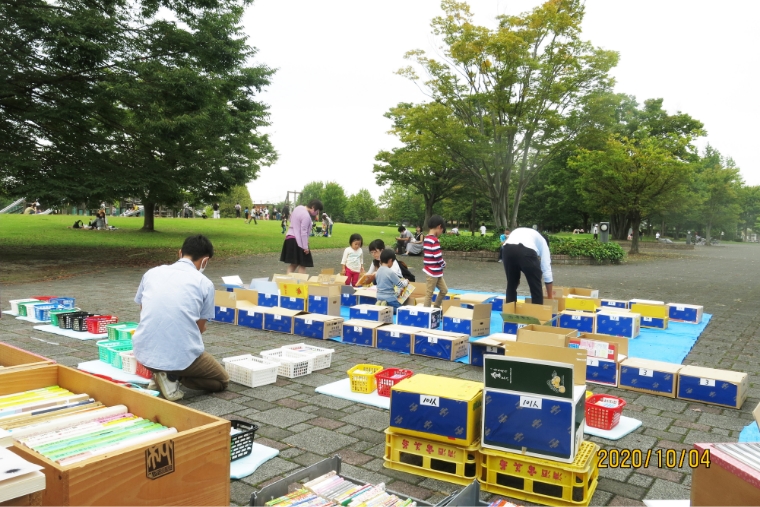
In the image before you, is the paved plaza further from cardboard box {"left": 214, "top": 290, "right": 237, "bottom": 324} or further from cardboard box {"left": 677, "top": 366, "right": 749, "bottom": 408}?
cardboard box {"left": 214, "top": 290, "right": 237, "bottom": 324}

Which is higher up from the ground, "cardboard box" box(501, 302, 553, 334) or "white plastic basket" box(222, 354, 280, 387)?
"cardboard box" box(501, 302, 553, 334)

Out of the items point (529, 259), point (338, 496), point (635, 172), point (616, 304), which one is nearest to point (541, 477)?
point (338, 496)

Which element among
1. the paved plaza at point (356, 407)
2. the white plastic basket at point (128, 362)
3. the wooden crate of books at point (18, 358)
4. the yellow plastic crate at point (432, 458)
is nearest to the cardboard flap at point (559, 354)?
the paved plaza at point (356, 407)

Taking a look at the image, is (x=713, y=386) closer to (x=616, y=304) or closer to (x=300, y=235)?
(x=616, y=304)

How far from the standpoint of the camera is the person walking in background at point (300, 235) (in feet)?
33.5

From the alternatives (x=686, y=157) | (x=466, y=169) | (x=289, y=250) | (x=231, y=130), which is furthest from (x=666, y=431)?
(x=686, y=157)

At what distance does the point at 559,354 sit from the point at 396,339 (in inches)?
104

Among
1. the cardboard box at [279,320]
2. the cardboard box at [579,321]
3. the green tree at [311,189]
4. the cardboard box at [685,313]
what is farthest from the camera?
the green tree at [311,189]

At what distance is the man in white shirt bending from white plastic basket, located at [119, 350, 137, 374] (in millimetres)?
4965

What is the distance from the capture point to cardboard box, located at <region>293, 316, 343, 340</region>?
7465 mm

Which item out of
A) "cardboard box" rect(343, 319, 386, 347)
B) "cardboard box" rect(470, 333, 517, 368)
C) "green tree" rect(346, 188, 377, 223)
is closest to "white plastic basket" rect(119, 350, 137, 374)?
"cardboard box" rect(343, 319, 386, 347)

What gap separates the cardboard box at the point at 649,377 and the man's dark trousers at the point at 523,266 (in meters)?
2.33

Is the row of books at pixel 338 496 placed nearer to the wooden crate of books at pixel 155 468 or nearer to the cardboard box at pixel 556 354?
the wooden crate of books at pixel 155 468

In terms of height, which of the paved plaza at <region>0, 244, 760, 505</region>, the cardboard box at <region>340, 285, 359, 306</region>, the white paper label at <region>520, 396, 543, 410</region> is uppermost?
the white paper label at <region>520, 396, 543, 410</region>
